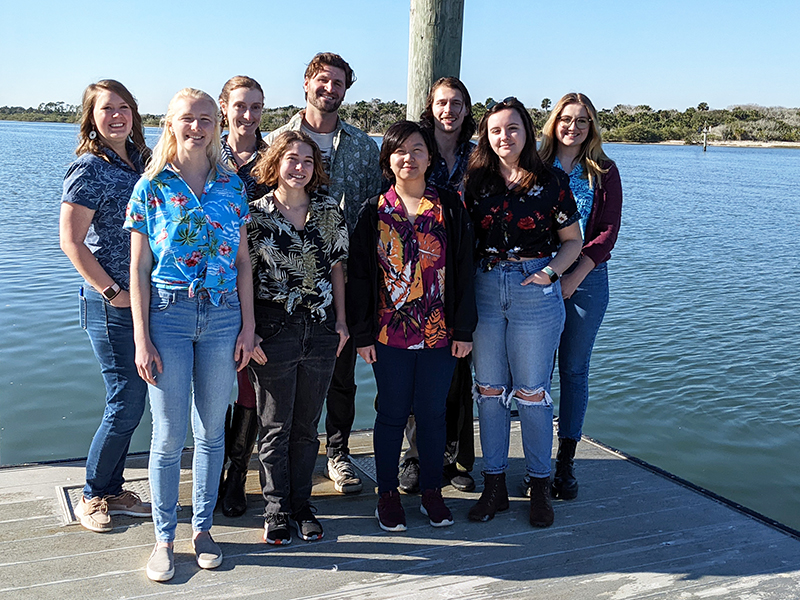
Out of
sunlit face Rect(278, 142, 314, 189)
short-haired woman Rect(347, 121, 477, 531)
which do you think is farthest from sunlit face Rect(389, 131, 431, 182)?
sunlit face Rect(278, 142, 314, 189)

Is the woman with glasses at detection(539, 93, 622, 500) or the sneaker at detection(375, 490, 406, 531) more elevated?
the woman with glasses at detection(539, 93, 622, 500)

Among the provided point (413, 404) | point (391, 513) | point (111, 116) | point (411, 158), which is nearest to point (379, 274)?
point (411, 158)

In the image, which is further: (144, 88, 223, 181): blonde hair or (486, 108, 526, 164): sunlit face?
(486, 108, 526, 164): sunlit face

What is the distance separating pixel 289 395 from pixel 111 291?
2.76ft

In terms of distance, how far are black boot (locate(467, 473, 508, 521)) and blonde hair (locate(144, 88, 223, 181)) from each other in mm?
1905

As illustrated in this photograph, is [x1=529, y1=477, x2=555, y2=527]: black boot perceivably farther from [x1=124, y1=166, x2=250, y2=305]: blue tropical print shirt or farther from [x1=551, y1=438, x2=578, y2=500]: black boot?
[x1=124, y1=166, x2=250, y2=305]: blue tropical print shirt

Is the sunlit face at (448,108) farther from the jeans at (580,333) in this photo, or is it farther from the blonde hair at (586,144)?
the jeans at (580,333)

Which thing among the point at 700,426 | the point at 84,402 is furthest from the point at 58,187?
the point at 700,426

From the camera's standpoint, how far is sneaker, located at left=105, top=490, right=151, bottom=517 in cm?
331

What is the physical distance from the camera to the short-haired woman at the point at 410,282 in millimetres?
3195

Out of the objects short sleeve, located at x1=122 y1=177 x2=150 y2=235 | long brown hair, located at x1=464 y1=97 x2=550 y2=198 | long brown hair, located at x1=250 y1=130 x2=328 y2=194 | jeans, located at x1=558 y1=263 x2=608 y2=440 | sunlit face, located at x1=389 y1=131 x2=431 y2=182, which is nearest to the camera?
short sleeve, located at x1=122 y1=177 x2=150 y2=235

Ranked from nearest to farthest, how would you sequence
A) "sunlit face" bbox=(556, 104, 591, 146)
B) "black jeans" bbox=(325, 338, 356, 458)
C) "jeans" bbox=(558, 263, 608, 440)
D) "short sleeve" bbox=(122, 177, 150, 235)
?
"short sleeve" bbox=(122, 177, 150, 235), "sunlit face" bbox=(556, 104, 591, 146), "jeans" bbox=(558, 263, 608, 440), "black jeans" bbox=(325, 338, 356, 458)

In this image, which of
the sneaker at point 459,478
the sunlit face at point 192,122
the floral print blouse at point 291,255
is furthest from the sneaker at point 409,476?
the sunlit face at point 192,122

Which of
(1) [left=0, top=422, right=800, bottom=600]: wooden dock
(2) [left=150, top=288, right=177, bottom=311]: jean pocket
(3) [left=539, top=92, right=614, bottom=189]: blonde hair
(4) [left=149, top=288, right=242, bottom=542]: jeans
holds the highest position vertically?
(3) [left=539, top=92, right=614, bottom=189]: blonde hair
